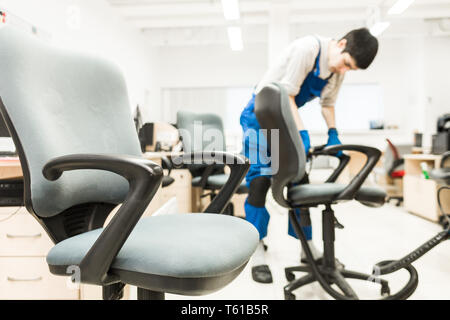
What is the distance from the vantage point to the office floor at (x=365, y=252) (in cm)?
134

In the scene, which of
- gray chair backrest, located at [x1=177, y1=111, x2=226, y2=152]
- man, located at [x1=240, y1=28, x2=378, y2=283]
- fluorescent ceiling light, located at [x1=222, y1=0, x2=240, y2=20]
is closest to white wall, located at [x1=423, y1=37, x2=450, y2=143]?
fluorescent ceiling light, located at [x1=222, y1=0, x2=240, y2=20]

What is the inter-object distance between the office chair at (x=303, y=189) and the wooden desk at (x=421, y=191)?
5.56 ft

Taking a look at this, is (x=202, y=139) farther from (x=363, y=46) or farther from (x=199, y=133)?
(x=363, y=46)

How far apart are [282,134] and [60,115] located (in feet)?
2.53

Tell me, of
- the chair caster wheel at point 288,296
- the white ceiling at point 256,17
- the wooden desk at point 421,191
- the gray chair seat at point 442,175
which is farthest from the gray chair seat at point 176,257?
the white ceiling at point 256,17

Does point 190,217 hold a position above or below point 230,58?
below

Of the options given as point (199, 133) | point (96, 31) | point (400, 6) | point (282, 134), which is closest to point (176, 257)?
point (282, 134)

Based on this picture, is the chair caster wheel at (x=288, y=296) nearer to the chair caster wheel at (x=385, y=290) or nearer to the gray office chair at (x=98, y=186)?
the chair caster wheel at (x=385, y=290)

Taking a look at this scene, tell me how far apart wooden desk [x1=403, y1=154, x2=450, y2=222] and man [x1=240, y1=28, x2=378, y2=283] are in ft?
5.35
